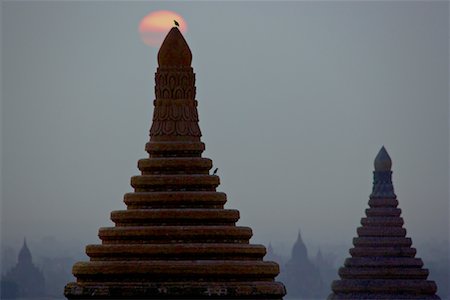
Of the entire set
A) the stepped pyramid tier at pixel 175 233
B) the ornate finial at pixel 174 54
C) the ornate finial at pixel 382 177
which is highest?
the ornate finial at pixel 382 177

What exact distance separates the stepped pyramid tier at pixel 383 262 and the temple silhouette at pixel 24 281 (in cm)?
2093

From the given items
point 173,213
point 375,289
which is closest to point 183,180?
point 173,213

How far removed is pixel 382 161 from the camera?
102875 mm

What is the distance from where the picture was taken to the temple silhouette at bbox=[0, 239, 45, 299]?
11862 cm

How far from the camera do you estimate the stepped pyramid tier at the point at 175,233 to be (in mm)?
63781

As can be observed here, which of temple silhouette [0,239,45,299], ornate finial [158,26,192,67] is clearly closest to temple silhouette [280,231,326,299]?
temple silhouette [0,239,45,299]

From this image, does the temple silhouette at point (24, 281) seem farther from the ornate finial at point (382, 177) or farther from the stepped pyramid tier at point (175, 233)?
the stepped pyramid tier at point (175, 233)

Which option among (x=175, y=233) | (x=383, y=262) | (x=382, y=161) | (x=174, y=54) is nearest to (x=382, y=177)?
(x=382, y=161)

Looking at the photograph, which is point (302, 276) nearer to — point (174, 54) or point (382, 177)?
point (382, 177)

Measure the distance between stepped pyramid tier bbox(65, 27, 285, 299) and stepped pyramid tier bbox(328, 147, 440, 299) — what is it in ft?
111

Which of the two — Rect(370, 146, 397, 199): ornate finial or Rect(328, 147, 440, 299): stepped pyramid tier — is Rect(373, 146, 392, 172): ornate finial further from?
Rect(328, 147, 440, 299): stepped pyramid tier

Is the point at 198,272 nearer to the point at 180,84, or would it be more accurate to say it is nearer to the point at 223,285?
the point at 223,285

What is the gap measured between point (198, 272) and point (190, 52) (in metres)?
5.45

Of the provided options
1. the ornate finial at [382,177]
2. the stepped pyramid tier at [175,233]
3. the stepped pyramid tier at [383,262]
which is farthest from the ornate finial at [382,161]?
the stepped pyramid tier at [175,233]
